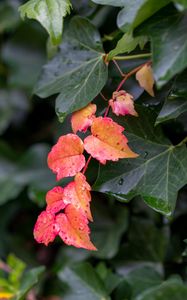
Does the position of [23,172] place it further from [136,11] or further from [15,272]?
[136,11]

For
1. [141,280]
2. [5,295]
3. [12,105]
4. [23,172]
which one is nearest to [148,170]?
[141,280]

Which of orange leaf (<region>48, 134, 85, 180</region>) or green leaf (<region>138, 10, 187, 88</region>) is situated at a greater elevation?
green leaf (<region>138, 10, 187, 88</region>)

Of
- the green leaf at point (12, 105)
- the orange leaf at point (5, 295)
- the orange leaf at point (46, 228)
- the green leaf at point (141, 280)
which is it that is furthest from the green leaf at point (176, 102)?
the green leaf at point (12, 105)

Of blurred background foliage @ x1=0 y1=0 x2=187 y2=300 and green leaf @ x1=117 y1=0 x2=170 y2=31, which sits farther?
blurred background foliage @ x1=0 y1=0 x2=187 y2=300

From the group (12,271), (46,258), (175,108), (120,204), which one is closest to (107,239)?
(120,204)

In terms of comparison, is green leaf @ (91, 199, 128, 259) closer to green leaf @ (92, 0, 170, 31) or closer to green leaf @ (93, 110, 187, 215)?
green leaf @ (93, 110, 187, 215)

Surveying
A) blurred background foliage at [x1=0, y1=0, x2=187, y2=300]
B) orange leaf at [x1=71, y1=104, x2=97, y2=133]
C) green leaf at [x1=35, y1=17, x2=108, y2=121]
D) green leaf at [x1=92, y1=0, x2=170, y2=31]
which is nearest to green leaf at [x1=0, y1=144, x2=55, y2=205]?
blurred background foliage at [x1=0, y1=0, x2=187, y2=300]
